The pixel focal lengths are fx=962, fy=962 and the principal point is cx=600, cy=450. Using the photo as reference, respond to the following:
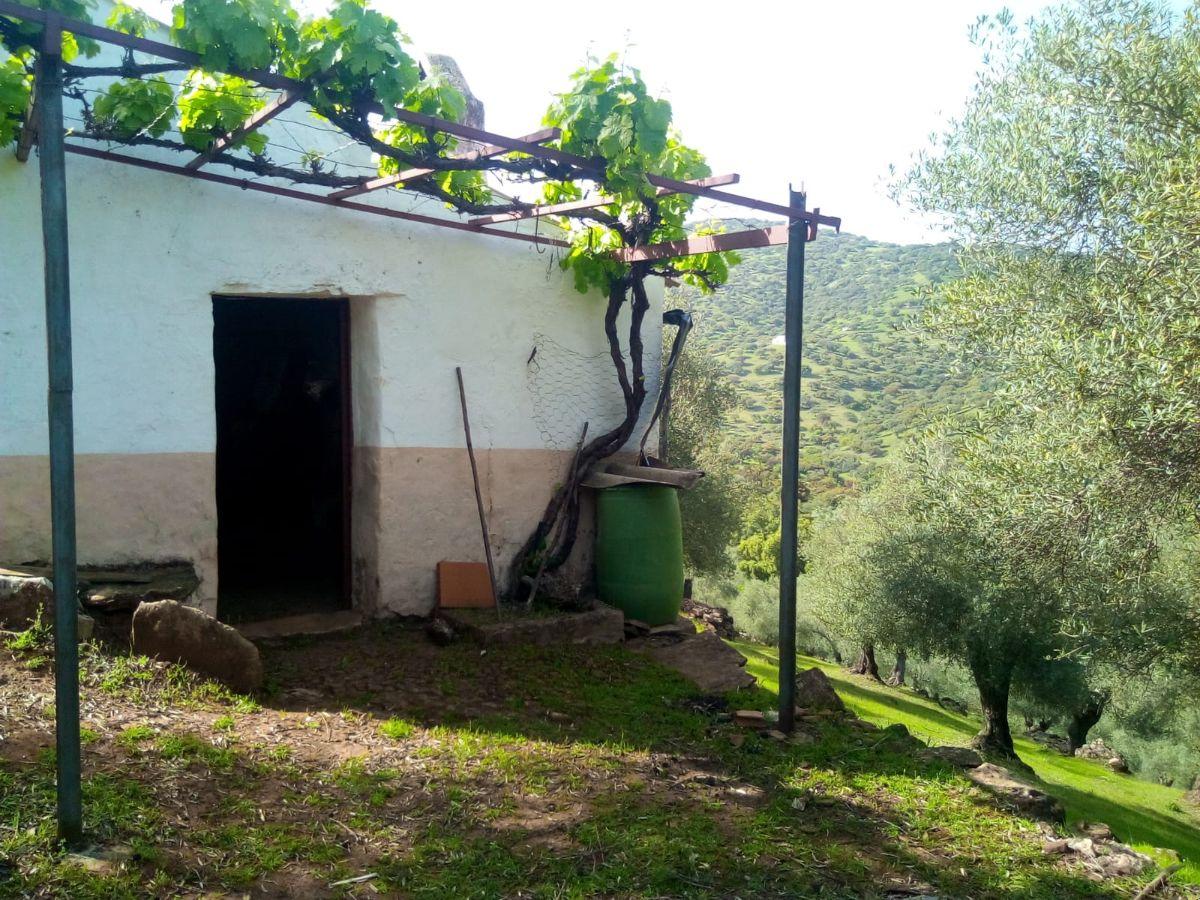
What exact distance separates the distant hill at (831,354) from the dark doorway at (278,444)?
2721 centimetres

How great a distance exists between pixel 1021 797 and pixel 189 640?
4.55 m

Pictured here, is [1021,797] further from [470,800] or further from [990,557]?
[990,557]

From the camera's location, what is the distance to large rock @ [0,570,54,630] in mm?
5070

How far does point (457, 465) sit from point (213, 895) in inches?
176

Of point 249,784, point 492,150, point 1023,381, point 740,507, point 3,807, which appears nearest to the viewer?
point 3,807

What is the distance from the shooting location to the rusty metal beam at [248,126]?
4562 millimetres

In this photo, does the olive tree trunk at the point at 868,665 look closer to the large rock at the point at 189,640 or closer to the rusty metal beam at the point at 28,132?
the large rock at the point at 189,640

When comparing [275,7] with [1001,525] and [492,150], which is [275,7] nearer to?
[492,150]

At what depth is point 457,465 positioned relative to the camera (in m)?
7.54

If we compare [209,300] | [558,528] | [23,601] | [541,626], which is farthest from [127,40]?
[558,528]

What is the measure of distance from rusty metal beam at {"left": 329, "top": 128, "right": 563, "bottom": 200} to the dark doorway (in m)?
2.57

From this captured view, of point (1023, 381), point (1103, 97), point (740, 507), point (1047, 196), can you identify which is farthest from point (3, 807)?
point (740, 507)

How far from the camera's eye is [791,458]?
18.8ft

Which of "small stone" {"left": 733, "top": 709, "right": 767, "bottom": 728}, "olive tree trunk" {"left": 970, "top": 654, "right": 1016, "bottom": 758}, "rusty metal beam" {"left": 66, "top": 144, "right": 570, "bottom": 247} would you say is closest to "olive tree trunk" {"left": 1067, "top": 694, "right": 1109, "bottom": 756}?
"olive tree trunk" {"left": 970, "top": 654, "right": 1016, "bottom": 758}
